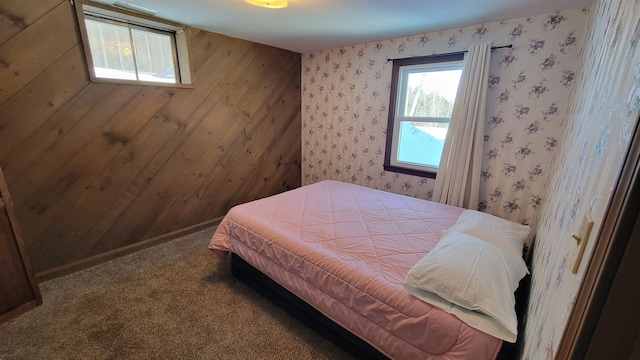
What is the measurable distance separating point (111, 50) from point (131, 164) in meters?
0.99

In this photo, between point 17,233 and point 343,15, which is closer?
point 17,233

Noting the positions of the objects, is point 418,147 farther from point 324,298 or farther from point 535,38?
point 324,298

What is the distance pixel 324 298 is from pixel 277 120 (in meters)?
2.62

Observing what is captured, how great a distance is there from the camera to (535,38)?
6.88 ft

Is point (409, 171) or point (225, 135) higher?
point (225, 135)

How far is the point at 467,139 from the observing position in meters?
2.41

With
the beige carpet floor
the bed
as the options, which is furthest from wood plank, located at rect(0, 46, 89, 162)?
the bed

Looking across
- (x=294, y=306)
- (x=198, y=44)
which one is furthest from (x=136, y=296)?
(x=198, y=44)

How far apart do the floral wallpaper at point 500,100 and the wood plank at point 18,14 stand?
8.53 feet

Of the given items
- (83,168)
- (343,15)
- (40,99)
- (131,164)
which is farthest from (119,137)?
(343,15)

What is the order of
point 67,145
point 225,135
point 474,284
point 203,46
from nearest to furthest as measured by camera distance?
point 474,284, point 67,145, point 203,46, point 225,135

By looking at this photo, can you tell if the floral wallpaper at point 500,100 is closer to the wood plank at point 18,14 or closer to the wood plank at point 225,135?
the wood plank at point 225,135

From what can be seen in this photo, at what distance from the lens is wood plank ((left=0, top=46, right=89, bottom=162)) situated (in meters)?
1.76

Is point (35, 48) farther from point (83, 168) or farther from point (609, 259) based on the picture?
point (609, 259)
